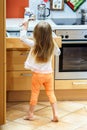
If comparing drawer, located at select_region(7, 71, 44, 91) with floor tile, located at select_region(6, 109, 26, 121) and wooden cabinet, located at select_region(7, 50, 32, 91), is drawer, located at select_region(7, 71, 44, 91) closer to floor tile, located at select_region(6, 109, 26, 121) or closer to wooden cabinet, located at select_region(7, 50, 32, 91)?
wooden cabinet, located at select_region(7, 50, 32, 91)

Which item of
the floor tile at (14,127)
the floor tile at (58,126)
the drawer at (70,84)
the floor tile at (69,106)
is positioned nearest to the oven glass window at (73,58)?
the drawer at (70,84)

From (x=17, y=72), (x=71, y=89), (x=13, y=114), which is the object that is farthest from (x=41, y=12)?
(x=13, y=114)

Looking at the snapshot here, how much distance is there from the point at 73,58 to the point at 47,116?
29.6 inches

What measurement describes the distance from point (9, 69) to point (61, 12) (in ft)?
3.66

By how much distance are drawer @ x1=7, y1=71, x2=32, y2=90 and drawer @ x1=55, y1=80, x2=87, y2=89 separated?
1.10 feet

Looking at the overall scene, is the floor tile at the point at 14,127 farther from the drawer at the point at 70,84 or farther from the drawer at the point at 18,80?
the drawer at the point at 70,84

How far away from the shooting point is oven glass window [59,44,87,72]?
3990 mm

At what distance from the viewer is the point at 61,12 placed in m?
4.55

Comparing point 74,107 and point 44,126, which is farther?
point 74,107

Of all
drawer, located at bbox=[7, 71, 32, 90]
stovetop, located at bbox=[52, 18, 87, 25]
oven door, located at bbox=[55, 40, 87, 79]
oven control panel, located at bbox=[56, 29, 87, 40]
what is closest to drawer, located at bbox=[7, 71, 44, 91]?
drawer, located at bbox=[7, 71, 32, 90]

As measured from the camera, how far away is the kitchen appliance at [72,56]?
394cm

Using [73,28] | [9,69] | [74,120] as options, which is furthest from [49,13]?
[74,120]

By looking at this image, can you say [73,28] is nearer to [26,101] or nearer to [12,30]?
[12,30]

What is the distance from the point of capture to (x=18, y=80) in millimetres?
3961
